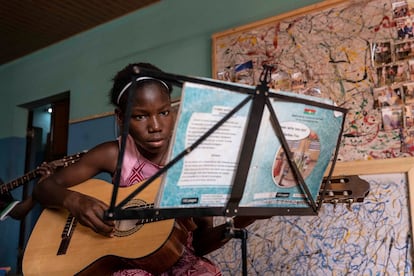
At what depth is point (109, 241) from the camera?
132cm

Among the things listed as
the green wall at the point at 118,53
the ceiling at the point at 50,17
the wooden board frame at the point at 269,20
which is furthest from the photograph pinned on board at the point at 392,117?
the ceiling at the point at 50,17

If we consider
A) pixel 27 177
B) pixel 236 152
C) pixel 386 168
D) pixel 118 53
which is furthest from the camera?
pixel 118 53

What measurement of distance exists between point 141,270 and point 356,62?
1270 mm

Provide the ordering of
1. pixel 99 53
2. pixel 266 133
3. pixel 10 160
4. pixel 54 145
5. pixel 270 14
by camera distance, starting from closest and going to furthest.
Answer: pixel 266 133 → pixel 270 14 → pixel 99 53 → pixel 54 145 → pixel 10 160

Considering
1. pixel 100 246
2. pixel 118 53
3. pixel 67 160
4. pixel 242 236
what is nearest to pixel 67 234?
pixel 100 246

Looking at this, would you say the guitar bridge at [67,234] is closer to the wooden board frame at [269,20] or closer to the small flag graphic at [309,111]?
the small flag graphic at [309,111]

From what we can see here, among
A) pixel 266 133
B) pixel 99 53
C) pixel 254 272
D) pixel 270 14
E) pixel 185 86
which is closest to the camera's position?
pixel 185 86

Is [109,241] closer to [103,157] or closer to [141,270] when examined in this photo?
[141,270]

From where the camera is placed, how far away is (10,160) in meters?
3.85

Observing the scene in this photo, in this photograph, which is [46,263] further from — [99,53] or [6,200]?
[99,53]

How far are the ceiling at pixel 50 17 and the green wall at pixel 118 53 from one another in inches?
2.8

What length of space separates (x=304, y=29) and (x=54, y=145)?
2471 millimetres

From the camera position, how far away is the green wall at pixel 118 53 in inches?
95.2

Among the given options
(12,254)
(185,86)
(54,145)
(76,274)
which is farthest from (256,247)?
(12,254)
